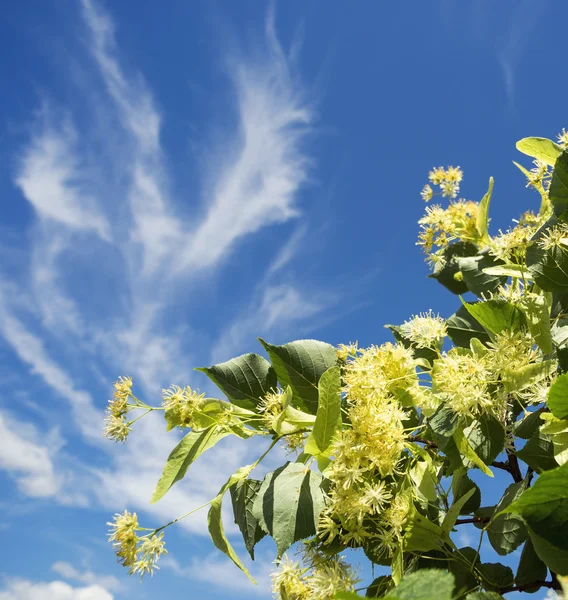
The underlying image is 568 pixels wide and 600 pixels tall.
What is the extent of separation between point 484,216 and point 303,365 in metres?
0.90

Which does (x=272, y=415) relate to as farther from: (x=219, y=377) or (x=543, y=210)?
(x=543, y=210)

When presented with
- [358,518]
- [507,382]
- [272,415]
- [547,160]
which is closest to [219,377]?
[272,415]

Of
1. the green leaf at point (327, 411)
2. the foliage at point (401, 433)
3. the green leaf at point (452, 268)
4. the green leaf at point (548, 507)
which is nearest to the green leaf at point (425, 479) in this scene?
the foliage at point (401, 433)

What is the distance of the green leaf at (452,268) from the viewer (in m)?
2.49

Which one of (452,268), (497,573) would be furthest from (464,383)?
(452,268)

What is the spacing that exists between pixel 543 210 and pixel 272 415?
4.36 feet

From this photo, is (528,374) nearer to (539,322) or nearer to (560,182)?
(539,322)

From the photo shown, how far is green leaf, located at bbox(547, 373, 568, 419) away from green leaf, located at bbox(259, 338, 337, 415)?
0.74 meters

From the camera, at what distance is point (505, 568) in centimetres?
169

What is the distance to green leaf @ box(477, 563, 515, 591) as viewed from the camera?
1.65 m

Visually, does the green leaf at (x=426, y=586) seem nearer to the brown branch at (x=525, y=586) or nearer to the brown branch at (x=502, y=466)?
the brown branch at (x=525, y=586)

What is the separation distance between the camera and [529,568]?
1.61 meters

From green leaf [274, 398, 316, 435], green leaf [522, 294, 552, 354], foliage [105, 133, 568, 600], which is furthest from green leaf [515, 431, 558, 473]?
green leaf [274, 398, 316, 435]

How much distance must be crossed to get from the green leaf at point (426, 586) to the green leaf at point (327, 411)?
0.64 m
